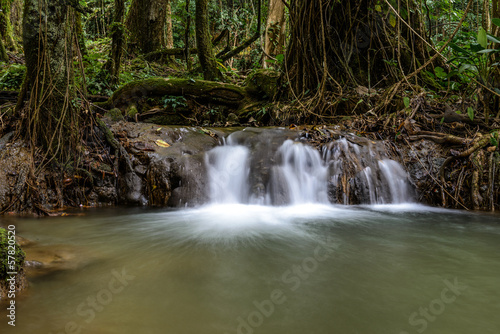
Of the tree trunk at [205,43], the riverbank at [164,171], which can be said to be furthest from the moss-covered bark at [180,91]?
the riverbank at [164,171]

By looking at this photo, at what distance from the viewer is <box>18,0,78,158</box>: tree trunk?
3.22 metres

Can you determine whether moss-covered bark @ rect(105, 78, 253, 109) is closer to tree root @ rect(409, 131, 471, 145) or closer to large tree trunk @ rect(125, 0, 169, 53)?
tree root @ rect(409, 131, 471, 145)

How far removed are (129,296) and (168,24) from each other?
11.6 metres

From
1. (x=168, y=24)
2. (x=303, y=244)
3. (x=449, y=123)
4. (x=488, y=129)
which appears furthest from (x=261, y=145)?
(x=168, y=24)

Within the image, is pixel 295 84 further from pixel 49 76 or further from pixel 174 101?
pixel 49 76

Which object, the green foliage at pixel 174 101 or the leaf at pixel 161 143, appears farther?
the green foliage at pixel 174 101

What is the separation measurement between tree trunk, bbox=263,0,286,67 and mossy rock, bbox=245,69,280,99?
2169mm

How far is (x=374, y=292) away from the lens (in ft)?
5.12

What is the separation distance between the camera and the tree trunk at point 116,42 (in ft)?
17.8

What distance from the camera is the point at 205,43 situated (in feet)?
22.9

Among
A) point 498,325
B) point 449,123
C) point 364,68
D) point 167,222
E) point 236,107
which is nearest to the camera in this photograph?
point 498,325

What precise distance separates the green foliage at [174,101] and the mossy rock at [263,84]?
4.51 feet

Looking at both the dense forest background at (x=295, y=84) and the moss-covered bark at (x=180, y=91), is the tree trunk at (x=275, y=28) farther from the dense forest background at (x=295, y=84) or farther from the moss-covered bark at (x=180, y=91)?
the moss-covered bark at (x=180, y=91)

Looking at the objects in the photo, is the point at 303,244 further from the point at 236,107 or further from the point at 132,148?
the point at 236,107
